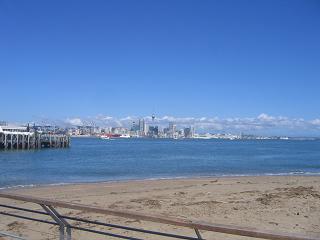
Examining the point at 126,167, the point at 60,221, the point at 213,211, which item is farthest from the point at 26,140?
the point at 60,221

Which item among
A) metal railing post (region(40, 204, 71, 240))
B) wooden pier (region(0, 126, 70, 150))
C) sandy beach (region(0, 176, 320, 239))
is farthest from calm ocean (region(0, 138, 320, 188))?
metal railing post (region(40, 204, 71, 240))

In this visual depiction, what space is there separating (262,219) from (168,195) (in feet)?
18.9

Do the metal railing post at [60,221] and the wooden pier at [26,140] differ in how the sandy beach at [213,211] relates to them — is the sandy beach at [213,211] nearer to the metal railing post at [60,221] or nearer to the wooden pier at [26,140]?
the metal railing post at [60,221]

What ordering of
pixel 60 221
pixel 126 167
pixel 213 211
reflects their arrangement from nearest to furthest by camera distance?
pixel 60 221, pixel 213 211, pixel 126 167

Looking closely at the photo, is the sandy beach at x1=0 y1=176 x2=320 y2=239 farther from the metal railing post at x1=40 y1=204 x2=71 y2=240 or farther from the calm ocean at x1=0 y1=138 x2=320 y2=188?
the calm ocean at x1=0 y1=138 x2=320 y2=188

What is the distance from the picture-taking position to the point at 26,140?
8131cm

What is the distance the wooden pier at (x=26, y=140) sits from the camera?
77.0m

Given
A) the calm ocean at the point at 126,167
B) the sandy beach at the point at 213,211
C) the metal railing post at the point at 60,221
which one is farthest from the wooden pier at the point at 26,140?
the metal railing post at the point at 60,221

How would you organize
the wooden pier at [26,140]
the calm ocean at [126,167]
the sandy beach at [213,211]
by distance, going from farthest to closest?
the wooden pier at [26,140]
the calm ocean at [126,167]
the sandy beach at [213,211]

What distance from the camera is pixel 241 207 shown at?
1327 cm

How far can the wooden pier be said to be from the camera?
77.0m

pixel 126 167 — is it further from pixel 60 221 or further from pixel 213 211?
pixel 60 221

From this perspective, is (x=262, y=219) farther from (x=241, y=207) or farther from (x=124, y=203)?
(x=124, y=203)

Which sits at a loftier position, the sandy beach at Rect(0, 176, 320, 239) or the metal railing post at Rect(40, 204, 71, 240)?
the metal railing post at Rect(40, 204, 71, 240)
